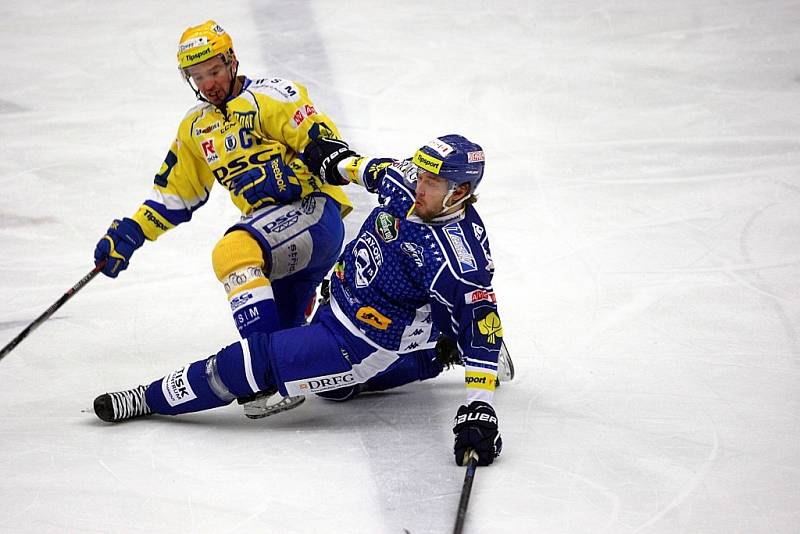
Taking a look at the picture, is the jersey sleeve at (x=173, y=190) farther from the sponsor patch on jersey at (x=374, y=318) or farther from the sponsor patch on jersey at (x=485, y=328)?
the sponsor patch on jersey at (x=485, y=328)

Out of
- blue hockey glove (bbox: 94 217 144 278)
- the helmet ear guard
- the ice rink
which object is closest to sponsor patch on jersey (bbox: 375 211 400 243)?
the ice rink

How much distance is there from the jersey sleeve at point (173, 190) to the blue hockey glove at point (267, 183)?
20 centimetres

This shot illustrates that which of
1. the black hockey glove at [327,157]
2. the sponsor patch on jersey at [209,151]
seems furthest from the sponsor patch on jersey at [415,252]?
the sponsor patch on jersey at [209,151]

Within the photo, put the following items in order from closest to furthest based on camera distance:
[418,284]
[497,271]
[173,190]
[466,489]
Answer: [466,489] < [418,284] < [173,190] < [497,271]

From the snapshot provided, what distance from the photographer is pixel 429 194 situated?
2902mm

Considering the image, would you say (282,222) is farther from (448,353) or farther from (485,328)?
(485,328)

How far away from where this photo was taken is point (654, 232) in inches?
181

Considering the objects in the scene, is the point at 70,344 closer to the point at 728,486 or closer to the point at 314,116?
the point at 314,116

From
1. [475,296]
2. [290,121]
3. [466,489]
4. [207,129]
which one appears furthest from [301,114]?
[466,489]

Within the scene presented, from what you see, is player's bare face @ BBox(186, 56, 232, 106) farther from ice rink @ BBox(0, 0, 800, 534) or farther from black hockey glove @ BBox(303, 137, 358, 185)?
ice rink @ BBox(0, 0, 800, 534)

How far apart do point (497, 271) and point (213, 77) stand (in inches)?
60.0

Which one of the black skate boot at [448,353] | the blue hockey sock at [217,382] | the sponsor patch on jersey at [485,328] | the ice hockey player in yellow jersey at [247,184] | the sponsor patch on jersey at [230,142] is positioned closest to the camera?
the sponsor patch on jersey at [485,328]

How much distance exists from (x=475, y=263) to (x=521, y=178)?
7.66 ft

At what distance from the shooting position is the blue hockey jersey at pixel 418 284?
9.46ft
